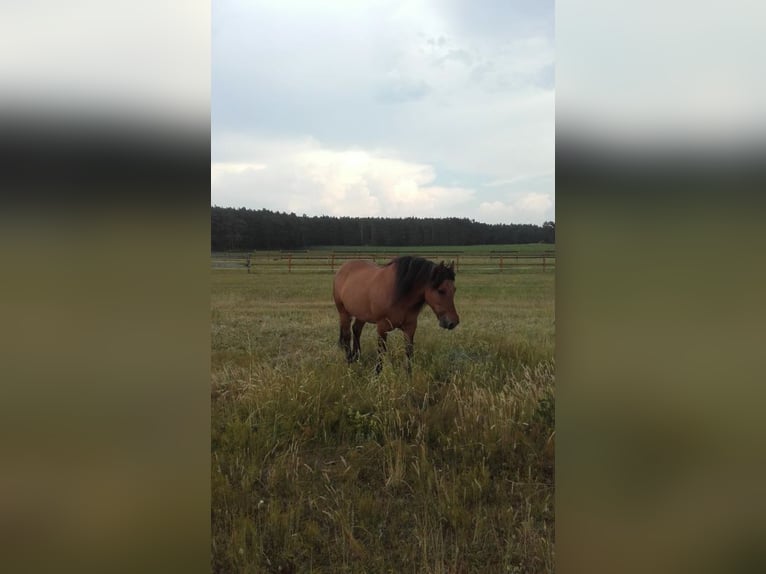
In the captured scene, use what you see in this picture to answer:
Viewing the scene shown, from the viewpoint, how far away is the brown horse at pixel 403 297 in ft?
17.9

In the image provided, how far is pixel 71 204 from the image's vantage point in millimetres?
971

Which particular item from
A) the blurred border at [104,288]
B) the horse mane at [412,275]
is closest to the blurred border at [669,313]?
the blurred border at [104,288]

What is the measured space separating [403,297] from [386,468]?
3121 millimetres

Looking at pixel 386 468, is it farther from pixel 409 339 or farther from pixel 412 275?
pixel 412 275

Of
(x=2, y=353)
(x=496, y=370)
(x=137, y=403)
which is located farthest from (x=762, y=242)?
(x=496, y=370)

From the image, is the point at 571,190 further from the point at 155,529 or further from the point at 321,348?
the point at 321,348

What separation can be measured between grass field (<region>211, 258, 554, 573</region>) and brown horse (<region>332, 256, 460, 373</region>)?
708 millimetres

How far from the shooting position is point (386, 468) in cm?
272

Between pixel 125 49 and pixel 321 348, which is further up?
pixel 125 49

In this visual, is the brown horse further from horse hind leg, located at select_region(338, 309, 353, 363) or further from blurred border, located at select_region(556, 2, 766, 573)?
blurred border, located at select_region(556, 2, 766, 573)

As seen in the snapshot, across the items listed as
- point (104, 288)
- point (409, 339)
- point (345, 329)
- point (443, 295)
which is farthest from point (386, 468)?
point (345, 329)

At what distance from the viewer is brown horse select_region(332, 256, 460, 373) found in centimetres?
546

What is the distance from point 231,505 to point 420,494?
104 cm

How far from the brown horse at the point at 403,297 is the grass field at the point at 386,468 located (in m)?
0.71
